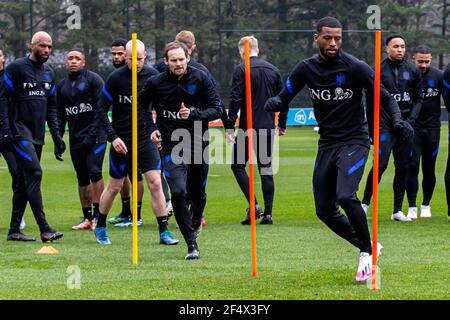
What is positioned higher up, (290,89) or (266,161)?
(290,89)

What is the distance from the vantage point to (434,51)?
45.5 m

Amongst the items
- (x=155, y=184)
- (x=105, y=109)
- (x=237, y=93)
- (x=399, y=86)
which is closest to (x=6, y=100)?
(x=105, y=109)

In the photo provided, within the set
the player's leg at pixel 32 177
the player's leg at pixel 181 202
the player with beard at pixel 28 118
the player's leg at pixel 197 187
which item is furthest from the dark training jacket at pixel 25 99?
the player's leg at pixel 181 202

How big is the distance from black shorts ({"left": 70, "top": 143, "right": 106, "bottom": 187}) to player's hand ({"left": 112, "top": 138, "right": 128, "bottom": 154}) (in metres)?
1.96

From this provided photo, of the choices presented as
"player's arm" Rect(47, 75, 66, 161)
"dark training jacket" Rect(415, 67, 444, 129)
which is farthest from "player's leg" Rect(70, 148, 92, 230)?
"dark training jacket" Rect(415, 67, 444, 129)

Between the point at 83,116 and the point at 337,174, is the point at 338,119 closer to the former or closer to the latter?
the point at 337,174

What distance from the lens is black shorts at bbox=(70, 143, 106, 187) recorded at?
1296 centimetres

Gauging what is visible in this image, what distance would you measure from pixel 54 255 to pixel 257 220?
156 inches

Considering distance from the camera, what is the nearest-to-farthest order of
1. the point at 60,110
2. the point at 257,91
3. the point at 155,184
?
the point at 155,184 → the point at 60,110 → the point at 257,91

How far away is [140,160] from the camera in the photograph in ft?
37.2

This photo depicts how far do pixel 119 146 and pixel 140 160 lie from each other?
55cm

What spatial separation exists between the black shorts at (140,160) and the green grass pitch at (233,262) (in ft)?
2.50

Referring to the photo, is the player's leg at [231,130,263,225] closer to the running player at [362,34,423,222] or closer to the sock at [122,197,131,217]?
the sock at [122,197,131,217]
